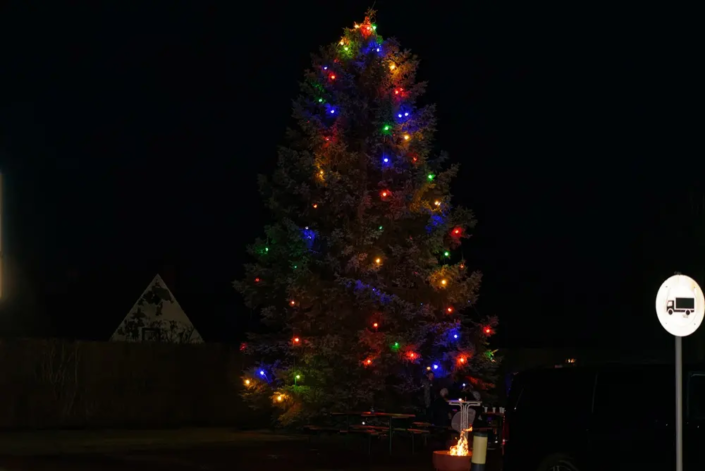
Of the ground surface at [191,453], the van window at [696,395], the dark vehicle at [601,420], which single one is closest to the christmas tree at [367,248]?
the ground surface at [191,453]

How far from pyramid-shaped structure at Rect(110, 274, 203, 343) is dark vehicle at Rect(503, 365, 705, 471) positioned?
895 inches

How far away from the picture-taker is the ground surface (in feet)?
57.2

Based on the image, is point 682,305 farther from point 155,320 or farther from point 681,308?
point 155,320

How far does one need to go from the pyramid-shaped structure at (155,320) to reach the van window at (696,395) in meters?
24.9

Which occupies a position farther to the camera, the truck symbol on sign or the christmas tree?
the christmas tree

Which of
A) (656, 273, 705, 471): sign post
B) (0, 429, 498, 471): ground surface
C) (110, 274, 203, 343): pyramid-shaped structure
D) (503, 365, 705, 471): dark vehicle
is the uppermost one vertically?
(110, 274, 203, 343): pyramid-shaped structure

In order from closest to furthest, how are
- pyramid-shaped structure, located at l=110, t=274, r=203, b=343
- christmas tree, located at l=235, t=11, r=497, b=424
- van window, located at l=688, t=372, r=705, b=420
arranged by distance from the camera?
van window, located at l=688, t=372, r=705, b=420 → christmas tree, located at l=235, t=11, r=497, b=424 → pyramid-shaped structure, located at l=110, t=274, r=203, b=343

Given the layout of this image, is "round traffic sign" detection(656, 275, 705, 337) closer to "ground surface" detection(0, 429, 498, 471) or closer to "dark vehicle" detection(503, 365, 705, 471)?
"dark vehicle" detection(503, 365, 705, 471)

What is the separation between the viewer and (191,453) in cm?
1950

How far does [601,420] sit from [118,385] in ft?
50.2

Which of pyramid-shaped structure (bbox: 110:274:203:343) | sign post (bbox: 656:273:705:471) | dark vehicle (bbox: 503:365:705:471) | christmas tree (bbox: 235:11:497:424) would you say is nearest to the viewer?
sign post (bbox: 656:273:705:471)

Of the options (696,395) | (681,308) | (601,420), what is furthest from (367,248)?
(681,308)

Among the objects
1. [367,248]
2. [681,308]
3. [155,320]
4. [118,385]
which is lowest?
[118,385]

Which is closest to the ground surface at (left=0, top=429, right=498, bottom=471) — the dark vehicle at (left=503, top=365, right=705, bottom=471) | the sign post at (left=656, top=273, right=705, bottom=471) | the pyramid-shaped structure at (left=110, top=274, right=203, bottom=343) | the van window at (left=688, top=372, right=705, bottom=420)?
the dark vehicle at (left=503, top=365, right=705, bottom=471)
